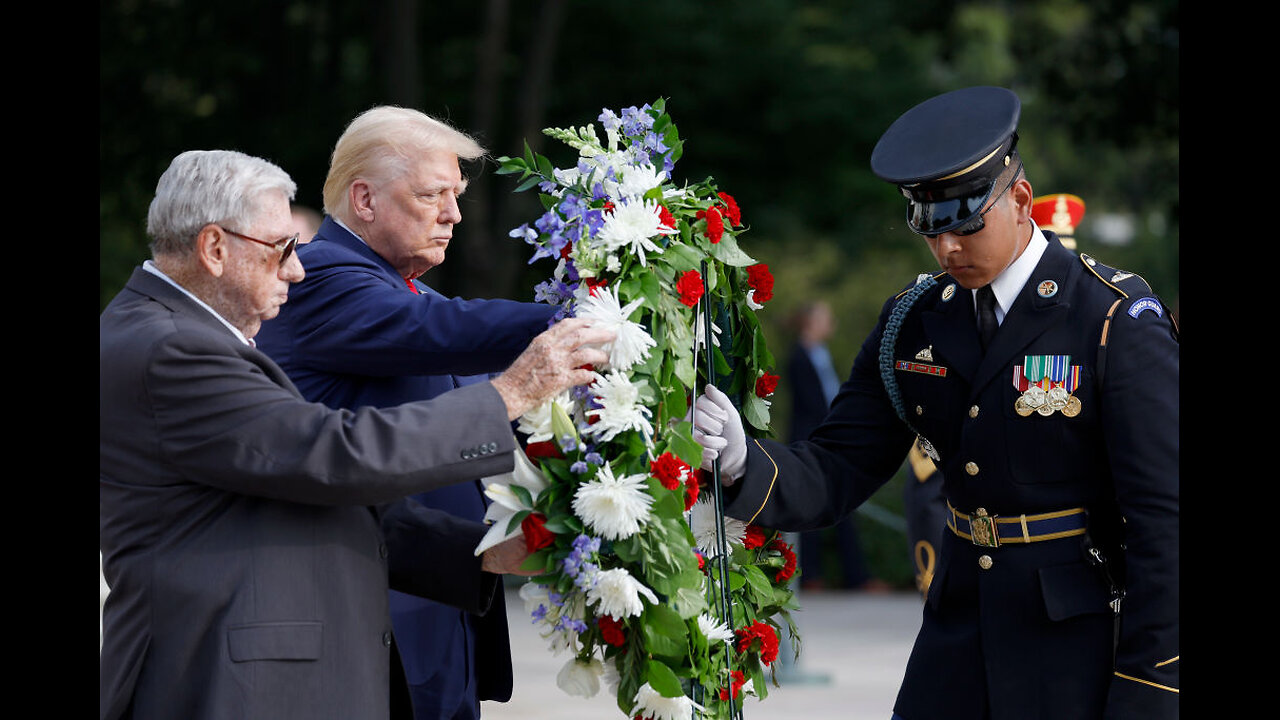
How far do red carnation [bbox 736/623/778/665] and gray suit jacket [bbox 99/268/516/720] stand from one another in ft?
2.73

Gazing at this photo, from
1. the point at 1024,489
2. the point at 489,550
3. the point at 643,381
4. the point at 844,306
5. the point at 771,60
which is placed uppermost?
the point at 771,60

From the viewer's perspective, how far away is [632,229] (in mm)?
3201

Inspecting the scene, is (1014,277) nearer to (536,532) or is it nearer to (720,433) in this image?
(720,433)

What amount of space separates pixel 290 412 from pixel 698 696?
1.06 metres

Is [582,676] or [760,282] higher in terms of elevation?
[760,282]

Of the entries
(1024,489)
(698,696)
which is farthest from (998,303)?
(698,696)

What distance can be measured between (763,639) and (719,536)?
25 cm

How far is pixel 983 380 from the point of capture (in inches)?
134

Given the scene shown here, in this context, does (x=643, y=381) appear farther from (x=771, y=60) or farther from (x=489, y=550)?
(x=771, y=60)

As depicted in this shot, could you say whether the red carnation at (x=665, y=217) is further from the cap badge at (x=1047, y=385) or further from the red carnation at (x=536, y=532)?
the cap badge at (x=1047, y=385)

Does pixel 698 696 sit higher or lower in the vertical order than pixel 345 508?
lower

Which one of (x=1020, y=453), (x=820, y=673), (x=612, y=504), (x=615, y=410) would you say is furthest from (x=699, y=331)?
(x=820, y=673)

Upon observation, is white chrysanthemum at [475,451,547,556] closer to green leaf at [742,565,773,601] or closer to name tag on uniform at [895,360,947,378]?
green leaf at [742,565,773,601]

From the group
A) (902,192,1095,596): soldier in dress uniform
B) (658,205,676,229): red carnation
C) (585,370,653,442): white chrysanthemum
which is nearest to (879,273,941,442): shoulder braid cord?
(658,205,676,229): red carnation
